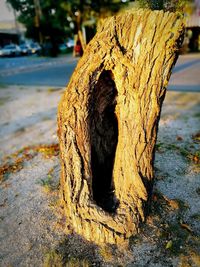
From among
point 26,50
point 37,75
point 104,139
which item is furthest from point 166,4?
point 26,50

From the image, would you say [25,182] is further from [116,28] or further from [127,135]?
[116,28]

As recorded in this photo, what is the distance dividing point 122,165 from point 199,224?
3.21ft

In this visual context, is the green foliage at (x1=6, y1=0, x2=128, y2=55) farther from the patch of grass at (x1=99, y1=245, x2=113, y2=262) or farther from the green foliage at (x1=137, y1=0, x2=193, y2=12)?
the patch of grass at (x1=99, y1=245, x2=113, y2=262)

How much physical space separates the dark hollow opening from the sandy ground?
1.49 feet

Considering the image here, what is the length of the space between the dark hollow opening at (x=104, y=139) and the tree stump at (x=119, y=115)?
0.01m

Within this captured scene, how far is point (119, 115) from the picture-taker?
2250 millimetres

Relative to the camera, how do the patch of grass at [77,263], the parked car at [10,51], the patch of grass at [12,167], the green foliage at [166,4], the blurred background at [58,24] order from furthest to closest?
the parked car at [10,51] < the blurred background at [58,24] < the patch of grass at [12,167] < the patch of grass at [77,263] < the green foliage at [166,4]

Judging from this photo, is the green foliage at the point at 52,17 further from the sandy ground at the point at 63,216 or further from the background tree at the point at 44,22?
the sandy ground at the point at 63,216

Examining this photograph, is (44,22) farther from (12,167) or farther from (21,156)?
(12,167)

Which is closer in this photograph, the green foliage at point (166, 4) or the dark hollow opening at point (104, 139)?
the green foliage at point (166, 4)

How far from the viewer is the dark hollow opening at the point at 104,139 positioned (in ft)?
7.30

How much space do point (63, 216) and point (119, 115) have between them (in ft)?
3.97

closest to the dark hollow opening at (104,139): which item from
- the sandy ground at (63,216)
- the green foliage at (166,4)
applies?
the sandy ground at (63,216)

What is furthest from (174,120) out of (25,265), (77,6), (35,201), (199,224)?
(77,6)
